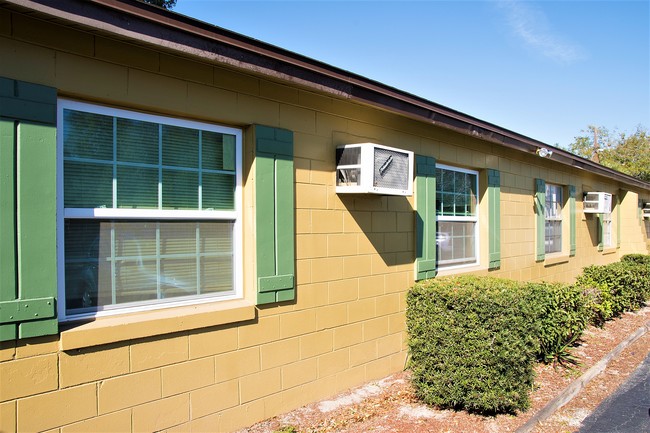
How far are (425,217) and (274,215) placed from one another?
2.55 meters

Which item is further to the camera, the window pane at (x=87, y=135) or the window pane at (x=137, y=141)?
the window pane at (x=137, y=141)

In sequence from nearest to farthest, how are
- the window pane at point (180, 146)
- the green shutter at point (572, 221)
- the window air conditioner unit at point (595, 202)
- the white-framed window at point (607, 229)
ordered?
the window pane at point (180, 146)
the green shutter at point (572, 221)
the window air conditioner unit at point (595, 202)
the white-framed window at point (607, 229)

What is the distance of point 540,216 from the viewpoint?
918 cm

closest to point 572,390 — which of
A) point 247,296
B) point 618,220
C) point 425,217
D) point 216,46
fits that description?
point 425,217

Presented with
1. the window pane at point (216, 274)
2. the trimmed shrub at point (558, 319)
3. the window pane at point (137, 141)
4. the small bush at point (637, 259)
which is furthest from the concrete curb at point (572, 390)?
the small bush at point (637, 259)

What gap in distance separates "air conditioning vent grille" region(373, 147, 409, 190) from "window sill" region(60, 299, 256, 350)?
1.86 meters

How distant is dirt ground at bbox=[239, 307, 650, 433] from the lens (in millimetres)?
4070

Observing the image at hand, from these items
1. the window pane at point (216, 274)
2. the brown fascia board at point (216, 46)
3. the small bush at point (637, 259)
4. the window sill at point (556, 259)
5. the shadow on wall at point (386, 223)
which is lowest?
the small bush at point (637, 259)

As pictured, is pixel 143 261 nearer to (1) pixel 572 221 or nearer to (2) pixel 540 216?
(2) pixel 540 216

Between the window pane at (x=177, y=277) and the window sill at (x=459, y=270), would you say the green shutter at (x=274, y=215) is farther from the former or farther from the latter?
the window sill at (x=459, y=270)

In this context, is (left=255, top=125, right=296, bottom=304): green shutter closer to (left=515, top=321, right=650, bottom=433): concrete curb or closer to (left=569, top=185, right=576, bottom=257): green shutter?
(left=515, top=321, right=650, bottom=433): concrete curb

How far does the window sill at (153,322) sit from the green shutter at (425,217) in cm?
267

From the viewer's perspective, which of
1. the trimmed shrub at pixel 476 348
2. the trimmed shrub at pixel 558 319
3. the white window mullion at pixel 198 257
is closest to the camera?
the white window mullion at pixel 198 257

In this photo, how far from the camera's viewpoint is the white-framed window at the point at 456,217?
6.72 meters
